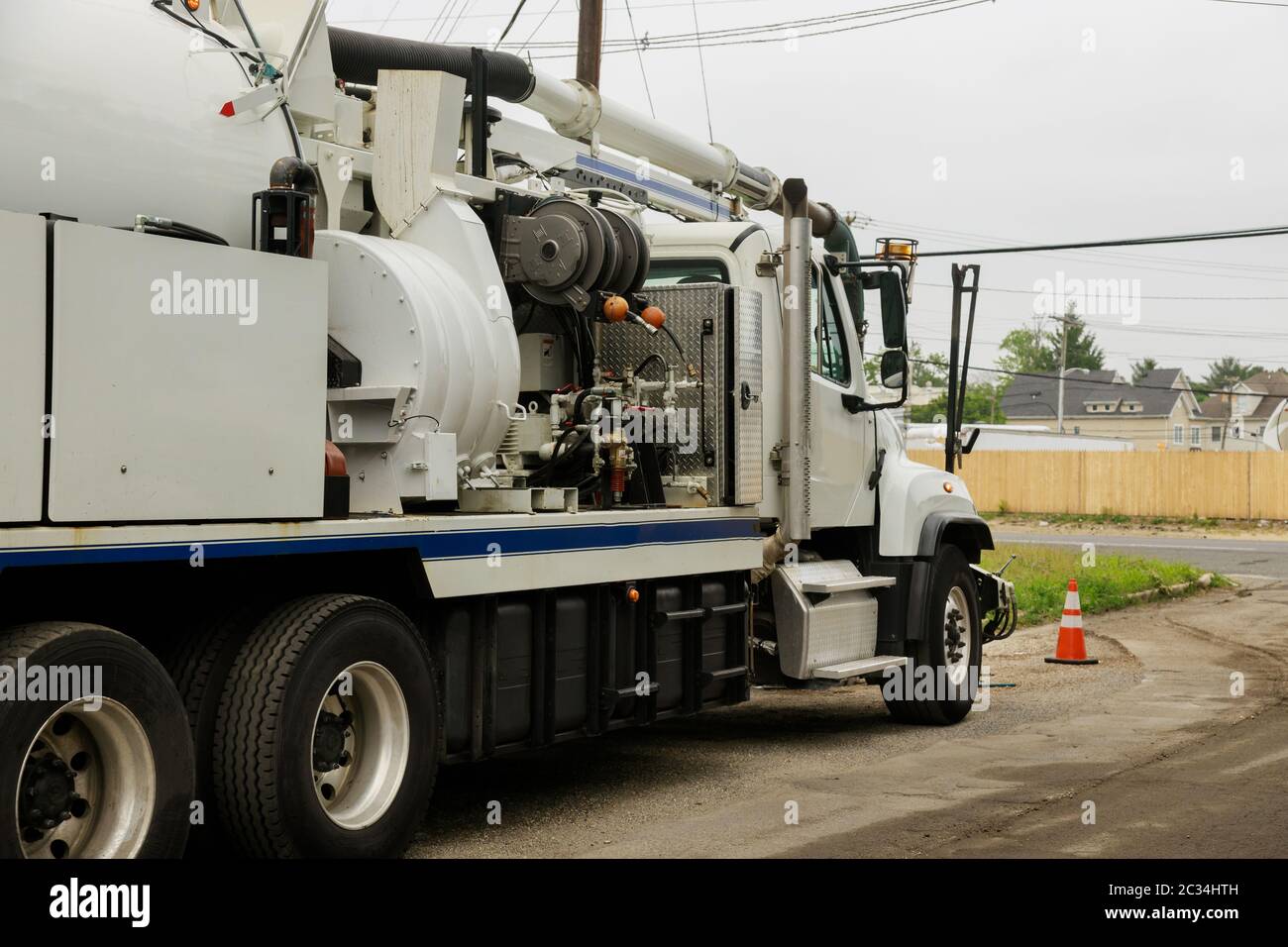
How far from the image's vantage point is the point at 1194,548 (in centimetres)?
3422

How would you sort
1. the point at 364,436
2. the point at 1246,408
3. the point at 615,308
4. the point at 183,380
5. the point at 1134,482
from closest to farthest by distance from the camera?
the point at 183,380 < the point at 364,436 < the point at 615,308 < the point at 1134,482 < the point at 1246,408

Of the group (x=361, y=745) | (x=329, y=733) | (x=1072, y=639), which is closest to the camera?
(x=329, y=733)

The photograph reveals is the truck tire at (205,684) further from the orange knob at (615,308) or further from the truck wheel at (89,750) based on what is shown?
the orange knob at (615,308)

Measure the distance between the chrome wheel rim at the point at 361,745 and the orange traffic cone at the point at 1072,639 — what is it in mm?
9724

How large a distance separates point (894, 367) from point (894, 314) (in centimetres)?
36

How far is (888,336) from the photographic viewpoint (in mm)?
10766

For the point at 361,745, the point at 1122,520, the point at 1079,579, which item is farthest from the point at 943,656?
the point at 1122,520

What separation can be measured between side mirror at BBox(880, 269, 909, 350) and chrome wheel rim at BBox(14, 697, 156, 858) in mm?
6655

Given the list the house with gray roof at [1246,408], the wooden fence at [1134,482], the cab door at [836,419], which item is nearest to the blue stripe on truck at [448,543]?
the cab door at [836,419]

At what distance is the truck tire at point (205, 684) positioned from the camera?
19.2ft

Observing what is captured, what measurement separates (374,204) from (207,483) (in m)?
2.77

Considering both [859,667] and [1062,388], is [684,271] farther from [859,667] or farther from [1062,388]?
[1062,388]

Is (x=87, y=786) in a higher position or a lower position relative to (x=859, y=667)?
higher
